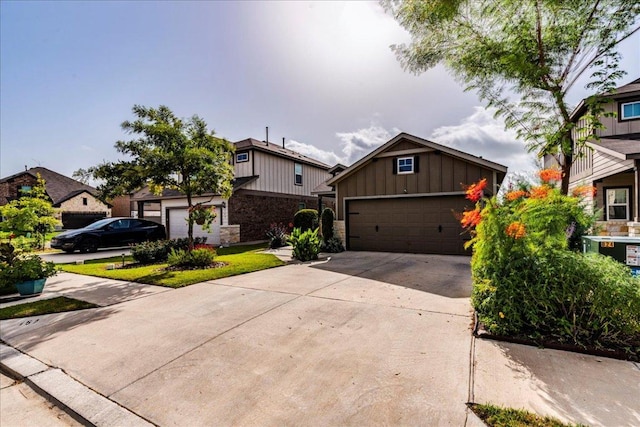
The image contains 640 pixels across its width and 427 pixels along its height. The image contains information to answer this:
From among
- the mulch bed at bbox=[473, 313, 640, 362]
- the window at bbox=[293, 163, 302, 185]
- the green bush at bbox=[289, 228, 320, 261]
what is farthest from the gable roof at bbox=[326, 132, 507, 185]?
the mulch bed at bbox=[473, 313, 640, 362]

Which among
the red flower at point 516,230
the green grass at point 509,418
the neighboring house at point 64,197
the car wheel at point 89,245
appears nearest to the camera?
the green grass at point 509,418

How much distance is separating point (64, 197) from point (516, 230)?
38558 mm

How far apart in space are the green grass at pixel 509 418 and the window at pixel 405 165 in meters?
10.0

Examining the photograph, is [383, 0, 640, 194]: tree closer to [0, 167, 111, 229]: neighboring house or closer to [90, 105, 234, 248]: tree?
[90, 105, 234, 248]: tree

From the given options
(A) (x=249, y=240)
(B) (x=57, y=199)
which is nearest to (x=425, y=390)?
(A) (x=249, y=240)

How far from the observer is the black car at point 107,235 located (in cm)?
1312

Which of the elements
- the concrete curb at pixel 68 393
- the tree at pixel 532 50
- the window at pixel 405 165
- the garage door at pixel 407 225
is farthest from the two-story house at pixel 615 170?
the concrete curb at pixel 68 393

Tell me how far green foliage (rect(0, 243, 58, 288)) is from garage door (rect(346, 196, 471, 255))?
9.84 m

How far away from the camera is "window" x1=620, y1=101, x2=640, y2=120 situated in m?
12.3

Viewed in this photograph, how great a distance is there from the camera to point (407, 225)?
11.6 m

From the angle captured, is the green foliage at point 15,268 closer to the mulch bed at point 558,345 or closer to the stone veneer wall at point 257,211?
the mulch bed at point 558,345

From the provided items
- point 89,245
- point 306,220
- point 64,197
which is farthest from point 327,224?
point 64,197

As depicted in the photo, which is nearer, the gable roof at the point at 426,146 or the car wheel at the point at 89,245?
the gable roof at the point at 426,146

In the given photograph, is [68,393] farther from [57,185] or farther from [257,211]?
[57,185]
